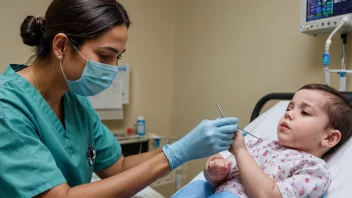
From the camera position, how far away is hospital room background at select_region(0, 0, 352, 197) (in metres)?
1.65

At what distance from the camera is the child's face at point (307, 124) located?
39.2 inches

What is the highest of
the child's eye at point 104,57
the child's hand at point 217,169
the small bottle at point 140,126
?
the child's eye at point 104,57

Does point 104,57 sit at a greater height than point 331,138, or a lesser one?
greater

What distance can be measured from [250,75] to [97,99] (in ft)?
3.65

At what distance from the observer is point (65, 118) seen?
1.16m

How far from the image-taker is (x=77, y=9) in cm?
100

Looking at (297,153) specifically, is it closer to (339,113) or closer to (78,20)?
(339,113)

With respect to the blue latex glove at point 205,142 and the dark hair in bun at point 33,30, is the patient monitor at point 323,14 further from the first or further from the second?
the dark hair in bun at point 33,30

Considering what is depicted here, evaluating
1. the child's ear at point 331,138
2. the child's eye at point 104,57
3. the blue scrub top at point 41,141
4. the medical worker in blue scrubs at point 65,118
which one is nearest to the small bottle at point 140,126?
the blue scrub top at point 41,141

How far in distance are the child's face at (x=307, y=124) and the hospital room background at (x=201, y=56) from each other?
1.78ft

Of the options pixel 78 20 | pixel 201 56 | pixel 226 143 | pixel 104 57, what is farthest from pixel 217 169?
pixel 201 56

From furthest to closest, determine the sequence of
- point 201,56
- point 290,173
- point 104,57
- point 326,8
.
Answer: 1. point 201,56
2. point 326,8
3. point 104,57
4. point 290,173

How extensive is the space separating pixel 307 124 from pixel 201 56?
1396mm

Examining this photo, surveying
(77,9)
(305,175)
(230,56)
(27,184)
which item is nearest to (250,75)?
(230,56)
